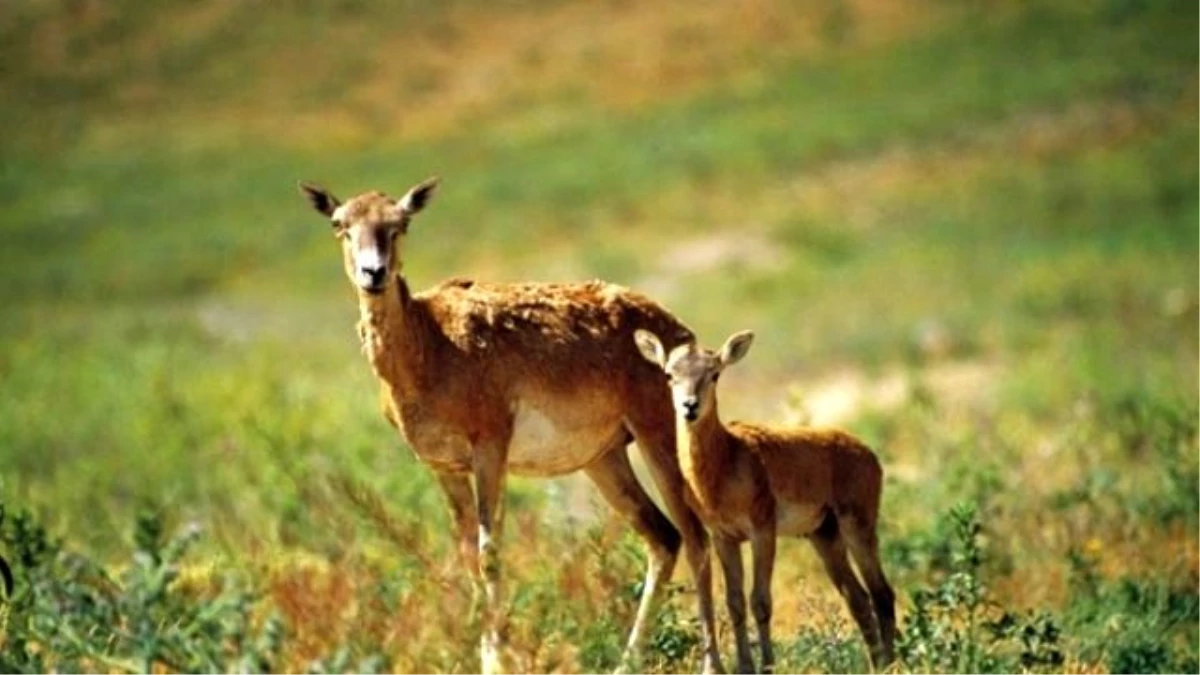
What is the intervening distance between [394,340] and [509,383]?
64 cm

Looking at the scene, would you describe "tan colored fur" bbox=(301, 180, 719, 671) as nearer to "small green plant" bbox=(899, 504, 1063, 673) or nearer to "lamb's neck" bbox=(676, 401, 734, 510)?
"lamb's neck" bbox=(676, 401, 734, 510)

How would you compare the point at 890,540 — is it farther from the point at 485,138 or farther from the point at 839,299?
the point at 485,138

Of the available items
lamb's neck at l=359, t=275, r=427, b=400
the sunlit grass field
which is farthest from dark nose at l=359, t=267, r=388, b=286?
the sunlit grass field

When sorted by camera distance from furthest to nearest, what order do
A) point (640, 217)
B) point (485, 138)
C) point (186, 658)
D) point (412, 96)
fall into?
point (412, 96)
point (485, 138)
point (640, 217)
point (186, 658)

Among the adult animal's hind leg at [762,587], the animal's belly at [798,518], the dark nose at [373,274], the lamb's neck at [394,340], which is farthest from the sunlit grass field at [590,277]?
the dark nose at [373,274]

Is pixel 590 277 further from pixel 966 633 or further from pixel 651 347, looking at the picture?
pixel 966 633

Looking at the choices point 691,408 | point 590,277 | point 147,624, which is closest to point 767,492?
point 691,408

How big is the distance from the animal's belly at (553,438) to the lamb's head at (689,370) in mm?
431

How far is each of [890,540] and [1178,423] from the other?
7.61 ft

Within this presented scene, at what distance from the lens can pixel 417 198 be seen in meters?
9.48

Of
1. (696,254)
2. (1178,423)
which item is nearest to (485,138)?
(696,254)

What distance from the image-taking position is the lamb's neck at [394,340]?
930cm

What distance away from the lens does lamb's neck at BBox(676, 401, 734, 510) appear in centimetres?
946

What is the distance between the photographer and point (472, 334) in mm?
9664
